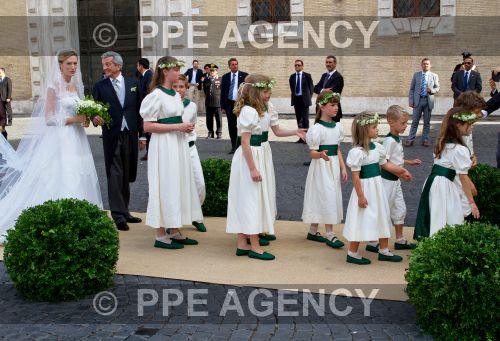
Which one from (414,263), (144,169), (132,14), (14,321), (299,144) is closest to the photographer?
(414,263)

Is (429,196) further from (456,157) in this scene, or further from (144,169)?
(144,169)

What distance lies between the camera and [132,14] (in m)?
25.5

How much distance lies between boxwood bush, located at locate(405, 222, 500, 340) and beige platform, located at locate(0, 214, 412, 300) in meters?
0.88

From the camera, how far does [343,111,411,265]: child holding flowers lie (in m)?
6.73

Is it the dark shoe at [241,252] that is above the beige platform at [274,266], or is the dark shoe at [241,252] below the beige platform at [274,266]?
above

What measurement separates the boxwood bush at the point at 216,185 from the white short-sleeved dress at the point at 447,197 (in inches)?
125

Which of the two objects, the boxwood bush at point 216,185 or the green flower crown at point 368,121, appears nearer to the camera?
the green flower crown at point 368,121

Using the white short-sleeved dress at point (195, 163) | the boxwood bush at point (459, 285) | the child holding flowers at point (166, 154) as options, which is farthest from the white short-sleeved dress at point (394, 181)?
the white short-sleeved dress at point (195, 163)

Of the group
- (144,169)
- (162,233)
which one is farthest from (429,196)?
(144,169)

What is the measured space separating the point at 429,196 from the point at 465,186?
15.3 inches

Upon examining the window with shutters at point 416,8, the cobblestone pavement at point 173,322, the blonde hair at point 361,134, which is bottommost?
the cobblestone pavement at point 173,322

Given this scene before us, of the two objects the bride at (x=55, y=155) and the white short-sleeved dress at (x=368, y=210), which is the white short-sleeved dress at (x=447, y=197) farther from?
the bride at (x=55, y=155)

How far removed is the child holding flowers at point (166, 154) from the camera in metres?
7.45

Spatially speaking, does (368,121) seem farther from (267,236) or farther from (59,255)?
(59,255)
